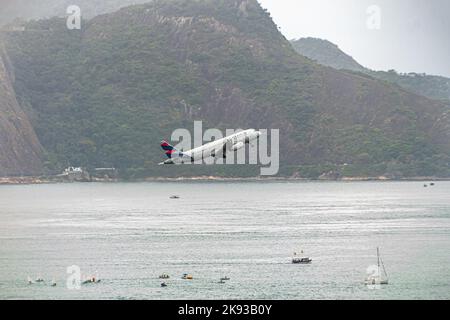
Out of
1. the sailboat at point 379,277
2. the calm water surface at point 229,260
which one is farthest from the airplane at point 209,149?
the sailboat at point 379,277

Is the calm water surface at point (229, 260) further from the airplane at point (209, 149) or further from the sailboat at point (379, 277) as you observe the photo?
the airplane at point (209, 149)

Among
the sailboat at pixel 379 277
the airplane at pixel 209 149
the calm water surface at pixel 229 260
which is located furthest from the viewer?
the airplane at pixel 209 149

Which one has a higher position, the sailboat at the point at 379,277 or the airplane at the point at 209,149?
the airplane at the point at 209,149

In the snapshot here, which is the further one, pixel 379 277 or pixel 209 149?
pixel 209 149

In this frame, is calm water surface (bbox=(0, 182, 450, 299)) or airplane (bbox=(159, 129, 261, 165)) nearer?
Answer: calm water surface (bbox=(0, 182, 450, 299))

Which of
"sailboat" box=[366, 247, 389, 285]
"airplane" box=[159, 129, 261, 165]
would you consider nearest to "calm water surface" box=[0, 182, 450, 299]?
"sailboat" box=[366, 247, 389, 285]

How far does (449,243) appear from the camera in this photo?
168 meters

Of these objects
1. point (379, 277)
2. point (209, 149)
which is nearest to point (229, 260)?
point (379, 277)

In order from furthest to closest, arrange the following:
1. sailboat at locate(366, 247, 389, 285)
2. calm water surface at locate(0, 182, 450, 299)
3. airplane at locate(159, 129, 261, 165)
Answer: airplane at locate(159, 129, 261, 165)
sailboat at locate(366, 247, 389, 285)
calm water surface at locate(0, 182, 450, 299)

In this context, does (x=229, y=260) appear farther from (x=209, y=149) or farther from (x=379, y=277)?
(x=209, y=149)

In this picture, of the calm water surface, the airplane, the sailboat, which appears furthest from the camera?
the airplane

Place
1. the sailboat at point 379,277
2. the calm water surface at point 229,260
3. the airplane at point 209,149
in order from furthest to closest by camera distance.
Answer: the airplane at point 209,149 < the sailboat at point 379,277 < the calm water surface at point 229,260

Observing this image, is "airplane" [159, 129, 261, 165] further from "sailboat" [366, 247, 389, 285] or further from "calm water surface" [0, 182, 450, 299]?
"sailboat" [366, 247, 389, 285]
